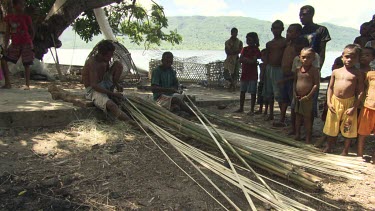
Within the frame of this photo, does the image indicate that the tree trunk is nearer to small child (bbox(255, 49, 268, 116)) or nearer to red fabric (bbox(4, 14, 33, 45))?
red fabric (bbox(4, 14, 33, 45))

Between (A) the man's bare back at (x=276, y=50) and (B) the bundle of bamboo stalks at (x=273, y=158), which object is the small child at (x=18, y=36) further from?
A: (A) the man's bare back at (x=276, y=50)

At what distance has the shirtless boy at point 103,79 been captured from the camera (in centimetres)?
415

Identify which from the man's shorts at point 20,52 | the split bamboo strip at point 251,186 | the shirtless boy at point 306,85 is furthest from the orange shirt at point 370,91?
the man's shorts at point 20,52

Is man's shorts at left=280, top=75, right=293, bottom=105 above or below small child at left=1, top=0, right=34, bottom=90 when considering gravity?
below

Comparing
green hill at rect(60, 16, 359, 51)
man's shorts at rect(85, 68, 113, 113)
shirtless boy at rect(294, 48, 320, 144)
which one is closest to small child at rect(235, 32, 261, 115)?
shirtless boy at rect(294, 48, 320, 144)

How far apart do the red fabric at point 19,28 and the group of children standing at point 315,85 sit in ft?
12.9

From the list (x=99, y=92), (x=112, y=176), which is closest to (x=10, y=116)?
(x=99, y=92)

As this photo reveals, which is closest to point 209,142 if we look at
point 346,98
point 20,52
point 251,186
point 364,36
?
point 251,186

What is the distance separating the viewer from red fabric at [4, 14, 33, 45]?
5.71 meters

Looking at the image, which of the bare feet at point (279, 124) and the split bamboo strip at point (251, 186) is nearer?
the split bamboo strip at point (251, 186)

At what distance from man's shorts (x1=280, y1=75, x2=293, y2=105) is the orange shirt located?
3.46 ft

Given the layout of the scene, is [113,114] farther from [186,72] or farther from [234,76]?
[186,72]

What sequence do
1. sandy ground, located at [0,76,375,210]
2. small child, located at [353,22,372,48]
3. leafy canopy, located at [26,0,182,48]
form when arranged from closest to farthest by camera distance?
sandy ground, located at [0,76,375,210] → small child, located at [353,22,372,48] → leafy canopy, located at [26,0,182,48]

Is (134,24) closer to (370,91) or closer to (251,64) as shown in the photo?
(251,64)
